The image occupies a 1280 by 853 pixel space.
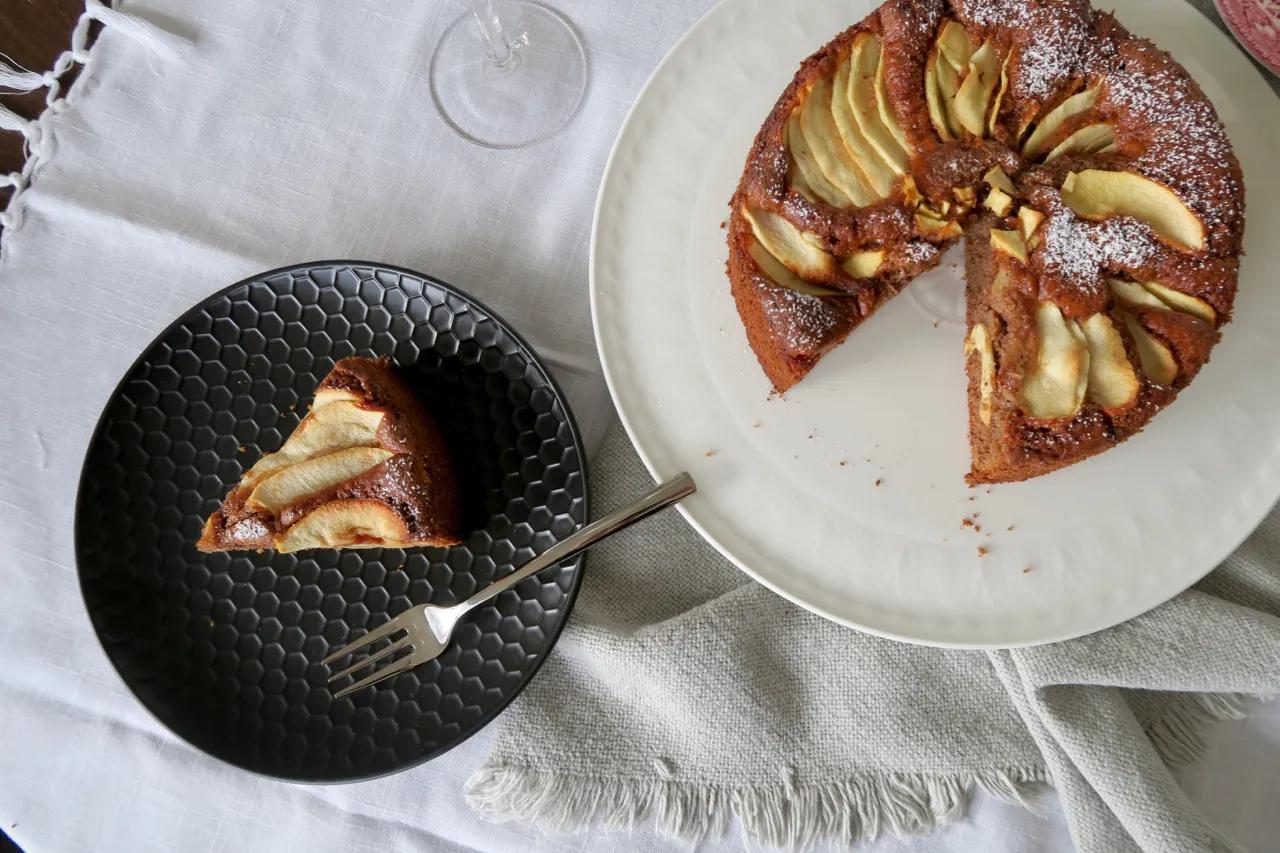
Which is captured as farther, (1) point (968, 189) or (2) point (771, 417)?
(2) point (771, 417)

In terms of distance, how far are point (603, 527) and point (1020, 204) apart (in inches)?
42.8

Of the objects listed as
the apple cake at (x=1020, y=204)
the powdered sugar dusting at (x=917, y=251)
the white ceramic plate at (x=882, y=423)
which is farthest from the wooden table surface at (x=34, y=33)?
the powdered sugar dusting at (x=917, y=251)

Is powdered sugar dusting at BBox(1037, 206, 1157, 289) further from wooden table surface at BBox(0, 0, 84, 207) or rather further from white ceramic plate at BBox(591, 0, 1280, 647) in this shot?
wooden table surface at BBox(0, 0, 84, 207)

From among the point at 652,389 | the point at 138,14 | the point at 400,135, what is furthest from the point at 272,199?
the point at 652,389

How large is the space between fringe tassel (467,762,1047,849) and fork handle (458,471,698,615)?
0.56 m

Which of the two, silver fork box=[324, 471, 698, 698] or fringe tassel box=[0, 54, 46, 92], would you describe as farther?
fringe tassel box=[0, 54, 46, 92]

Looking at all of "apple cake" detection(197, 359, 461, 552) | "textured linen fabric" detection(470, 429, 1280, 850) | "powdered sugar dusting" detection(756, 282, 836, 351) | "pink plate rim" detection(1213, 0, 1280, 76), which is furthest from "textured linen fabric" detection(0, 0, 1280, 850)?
"pink plate rim" detection(1213, 0, 1280, 76)

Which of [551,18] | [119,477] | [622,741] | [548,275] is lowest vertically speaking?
[119,477]

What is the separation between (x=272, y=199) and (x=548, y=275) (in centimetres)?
77

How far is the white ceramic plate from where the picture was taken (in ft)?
6.39

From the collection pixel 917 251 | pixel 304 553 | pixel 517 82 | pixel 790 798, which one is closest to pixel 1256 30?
pixel 917 251

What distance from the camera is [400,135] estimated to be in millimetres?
2299

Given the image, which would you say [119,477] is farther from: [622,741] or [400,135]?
[622,741]

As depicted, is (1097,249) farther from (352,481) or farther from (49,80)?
(49,80)
